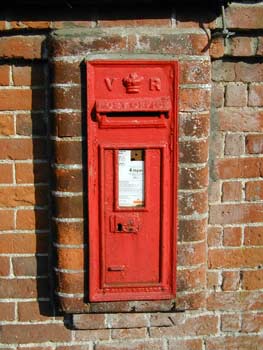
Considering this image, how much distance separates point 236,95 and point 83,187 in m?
0.70

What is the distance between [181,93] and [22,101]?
61 cm

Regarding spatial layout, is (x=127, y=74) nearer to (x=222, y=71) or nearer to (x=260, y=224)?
(x=222, y=71)

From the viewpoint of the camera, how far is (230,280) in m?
1.91

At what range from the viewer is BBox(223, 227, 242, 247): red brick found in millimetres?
1854

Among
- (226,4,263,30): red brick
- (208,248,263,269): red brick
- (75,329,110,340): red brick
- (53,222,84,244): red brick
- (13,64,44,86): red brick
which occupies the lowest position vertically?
(75,329,110,340): red brick

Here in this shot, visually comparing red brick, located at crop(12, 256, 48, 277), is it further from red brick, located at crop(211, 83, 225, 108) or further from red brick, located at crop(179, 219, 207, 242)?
red brick, located at crop(211, 83, 225, 108)

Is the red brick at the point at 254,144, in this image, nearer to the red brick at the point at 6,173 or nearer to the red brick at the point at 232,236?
the red brick at the point at 232,236

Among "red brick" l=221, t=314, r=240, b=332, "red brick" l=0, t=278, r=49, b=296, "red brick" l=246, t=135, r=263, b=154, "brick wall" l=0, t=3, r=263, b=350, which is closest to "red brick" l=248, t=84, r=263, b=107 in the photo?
"brick wall" l=0, t=3, r=263, b=350

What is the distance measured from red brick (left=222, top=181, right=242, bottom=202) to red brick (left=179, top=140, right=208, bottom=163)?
187mm

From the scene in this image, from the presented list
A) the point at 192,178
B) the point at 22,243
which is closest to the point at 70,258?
the point at 22,243

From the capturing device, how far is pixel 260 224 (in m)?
1.85

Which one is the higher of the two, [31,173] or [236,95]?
[236,95]

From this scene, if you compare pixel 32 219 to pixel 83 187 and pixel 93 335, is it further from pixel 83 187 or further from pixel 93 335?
pixel 93 335

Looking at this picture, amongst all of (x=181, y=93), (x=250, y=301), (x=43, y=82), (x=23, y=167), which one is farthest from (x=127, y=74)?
(x=250, y=301)
